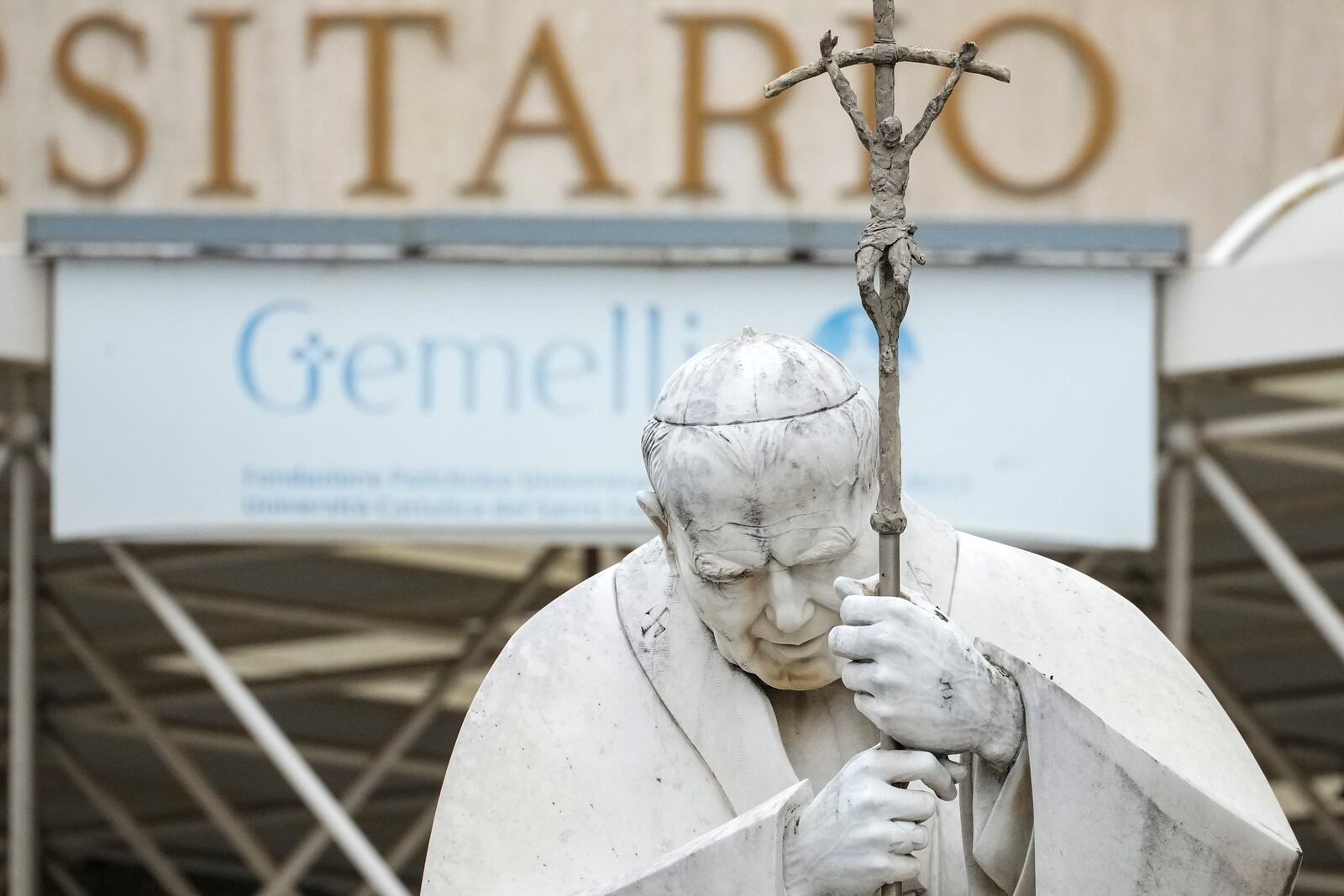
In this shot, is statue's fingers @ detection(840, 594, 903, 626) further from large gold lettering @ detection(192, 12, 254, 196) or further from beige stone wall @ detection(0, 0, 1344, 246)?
large gold lettering @ detection(192, 12, 254, 196)

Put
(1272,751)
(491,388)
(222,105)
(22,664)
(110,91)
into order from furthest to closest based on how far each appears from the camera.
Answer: (1272,751) → (110,91) → (222,105) → (22,664) → (491,388)

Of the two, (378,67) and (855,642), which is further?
(378,67)

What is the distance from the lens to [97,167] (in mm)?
16344

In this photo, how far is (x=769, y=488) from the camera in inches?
176

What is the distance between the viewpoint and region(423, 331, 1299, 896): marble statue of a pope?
4.48 metres

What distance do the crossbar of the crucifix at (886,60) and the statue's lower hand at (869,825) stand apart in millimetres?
1128

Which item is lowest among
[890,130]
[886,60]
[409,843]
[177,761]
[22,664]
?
[409,843]

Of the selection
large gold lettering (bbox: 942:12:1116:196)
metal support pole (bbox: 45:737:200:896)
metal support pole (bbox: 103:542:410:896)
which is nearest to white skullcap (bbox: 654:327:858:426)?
metal support pole (bbox: 103:542:410:896)

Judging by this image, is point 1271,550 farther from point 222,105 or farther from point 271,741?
point 222,105

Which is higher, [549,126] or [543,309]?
[549,126]

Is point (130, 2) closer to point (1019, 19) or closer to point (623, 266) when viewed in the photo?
point (623, 266)

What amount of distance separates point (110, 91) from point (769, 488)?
40.4ft

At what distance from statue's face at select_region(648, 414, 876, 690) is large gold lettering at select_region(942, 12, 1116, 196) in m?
11.3

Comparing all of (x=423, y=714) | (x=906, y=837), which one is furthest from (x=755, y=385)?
(x=423, y=714)
